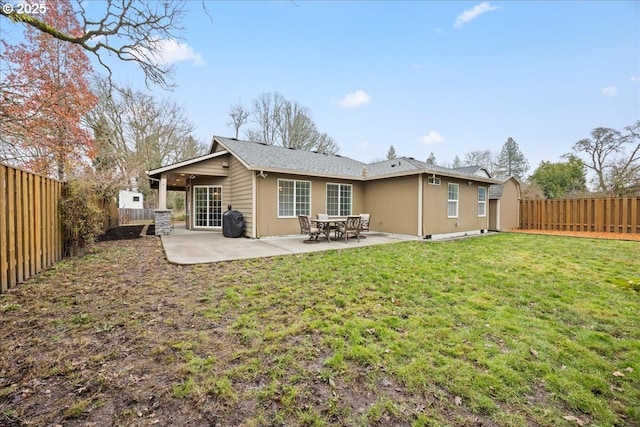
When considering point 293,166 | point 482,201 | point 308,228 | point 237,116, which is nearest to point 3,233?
point 308,228

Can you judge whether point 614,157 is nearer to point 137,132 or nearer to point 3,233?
point 3,233

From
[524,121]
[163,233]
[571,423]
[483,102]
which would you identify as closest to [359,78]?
[483,102]

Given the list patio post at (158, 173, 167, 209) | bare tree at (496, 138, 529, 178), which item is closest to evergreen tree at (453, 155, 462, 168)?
bare tree at (496, 138, 529, 178)

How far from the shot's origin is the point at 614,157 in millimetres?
20000

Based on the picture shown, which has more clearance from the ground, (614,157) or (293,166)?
(614,157)

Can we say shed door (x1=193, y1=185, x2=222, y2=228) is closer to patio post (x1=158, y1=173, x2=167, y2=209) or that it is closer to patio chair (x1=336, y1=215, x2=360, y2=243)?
patio post (x1=158, y1=173, x2=167, y2=209)

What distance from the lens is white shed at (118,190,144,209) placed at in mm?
25672

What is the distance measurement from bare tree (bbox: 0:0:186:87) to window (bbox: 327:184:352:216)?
7311 mm

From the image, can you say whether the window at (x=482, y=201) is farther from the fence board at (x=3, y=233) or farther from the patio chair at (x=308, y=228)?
the fence board at (x=3, y=233)

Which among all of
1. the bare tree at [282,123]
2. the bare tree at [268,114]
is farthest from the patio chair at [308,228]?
the bare tree at [268,114]

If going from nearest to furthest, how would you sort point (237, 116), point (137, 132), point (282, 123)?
point (137, 132), point (282, 123), point (237, 116)

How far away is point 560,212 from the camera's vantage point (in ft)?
47.2

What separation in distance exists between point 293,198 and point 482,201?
9.45 meters

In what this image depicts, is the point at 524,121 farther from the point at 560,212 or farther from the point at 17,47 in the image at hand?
the point at 17,47
